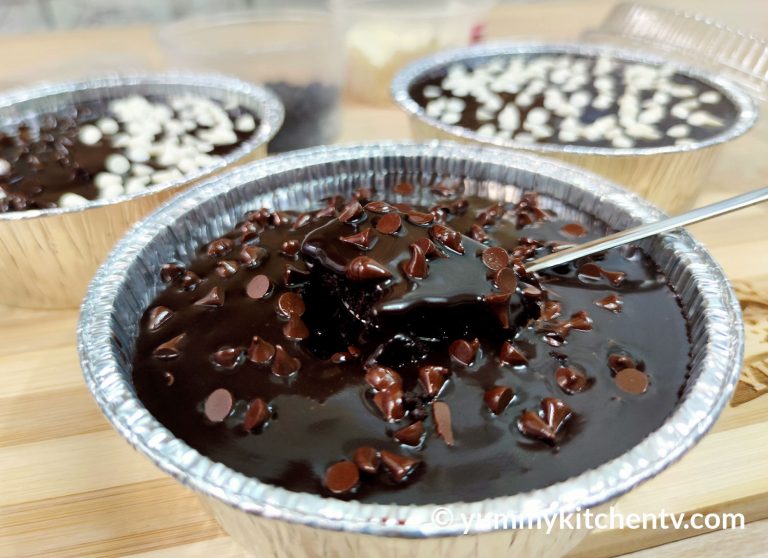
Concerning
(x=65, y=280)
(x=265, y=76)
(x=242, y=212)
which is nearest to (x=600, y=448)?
(x=242, y=212)

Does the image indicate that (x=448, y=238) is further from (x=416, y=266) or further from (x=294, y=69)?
(x=294, y=69)

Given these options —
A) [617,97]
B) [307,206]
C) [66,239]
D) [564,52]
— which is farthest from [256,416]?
[564,52]

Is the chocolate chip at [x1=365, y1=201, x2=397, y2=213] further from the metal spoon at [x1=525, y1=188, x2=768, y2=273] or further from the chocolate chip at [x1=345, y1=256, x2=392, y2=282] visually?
the metal spoon at [x1=525, y1=188, x2=768, y2=273]

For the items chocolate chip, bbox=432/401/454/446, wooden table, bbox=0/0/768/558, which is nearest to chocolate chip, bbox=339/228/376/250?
chocolate chip, bbox=432/401/454/446

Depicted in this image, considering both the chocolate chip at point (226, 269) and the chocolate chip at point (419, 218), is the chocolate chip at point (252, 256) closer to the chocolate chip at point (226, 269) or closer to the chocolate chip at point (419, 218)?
the chocolate chip at point (226, 269)

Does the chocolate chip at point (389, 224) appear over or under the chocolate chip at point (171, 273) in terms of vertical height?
over

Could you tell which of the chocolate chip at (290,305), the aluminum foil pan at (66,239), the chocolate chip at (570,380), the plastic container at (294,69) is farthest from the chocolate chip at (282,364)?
the plastic container at (294,69)
